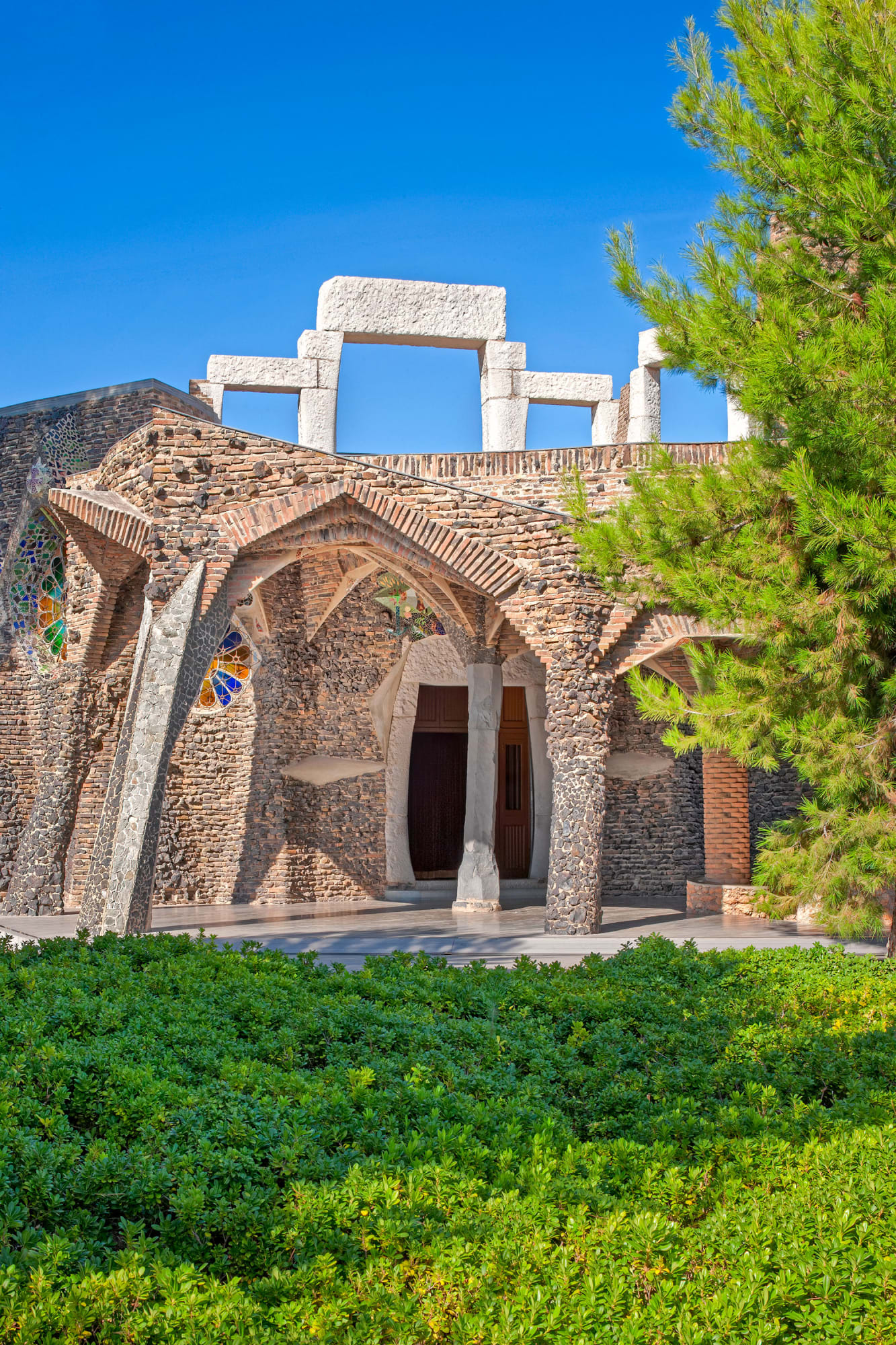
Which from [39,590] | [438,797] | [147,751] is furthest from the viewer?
[438,797]

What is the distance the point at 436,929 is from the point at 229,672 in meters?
4.63

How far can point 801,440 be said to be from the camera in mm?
5301

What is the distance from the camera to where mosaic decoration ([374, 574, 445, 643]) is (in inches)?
530

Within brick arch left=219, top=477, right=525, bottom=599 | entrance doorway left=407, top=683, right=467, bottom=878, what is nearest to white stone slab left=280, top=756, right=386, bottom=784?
entrance doorway left=407, top=683, right=467, bottom=878

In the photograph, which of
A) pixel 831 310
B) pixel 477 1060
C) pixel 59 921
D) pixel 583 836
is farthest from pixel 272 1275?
pixel 59 921

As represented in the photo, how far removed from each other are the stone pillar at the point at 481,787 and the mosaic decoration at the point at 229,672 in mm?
2740

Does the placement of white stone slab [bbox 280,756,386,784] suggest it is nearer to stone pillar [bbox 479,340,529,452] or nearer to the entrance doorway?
the entrance doorway

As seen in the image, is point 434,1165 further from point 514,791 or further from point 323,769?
point 514,791

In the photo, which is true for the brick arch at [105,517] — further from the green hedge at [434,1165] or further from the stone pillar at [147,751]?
the green hedge at [434,1165]

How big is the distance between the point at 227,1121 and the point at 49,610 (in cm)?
1117

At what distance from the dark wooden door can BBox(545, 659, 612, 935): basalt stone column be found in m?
5.95

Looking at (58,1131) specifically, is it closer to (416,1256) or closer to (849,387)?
(416,1256)

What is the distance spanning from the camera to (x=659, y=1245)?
7.18 ft

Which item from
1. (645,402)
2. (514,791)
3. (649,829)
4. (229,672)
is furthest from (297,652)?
(645,402)
